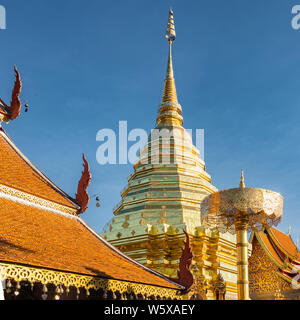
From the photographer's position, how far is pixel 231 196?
11047 millimetres

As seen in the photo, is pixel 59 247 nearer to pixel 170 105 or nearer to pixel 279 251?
pixel 279 251

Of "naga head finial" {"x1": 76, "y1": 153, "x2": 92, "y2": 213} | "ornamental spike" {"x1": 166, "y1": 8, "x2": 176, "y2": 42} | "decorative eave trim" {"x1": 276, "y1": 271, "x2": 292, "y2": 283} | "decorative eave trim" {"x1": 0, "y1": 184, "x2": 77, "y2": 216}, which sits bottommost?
"decorative eave trim" {"x1": 276, "y1": 271, "x2": 292, "y2": 283}

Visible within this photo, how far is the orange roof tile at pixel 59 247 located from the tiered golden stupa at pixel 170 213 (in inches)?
266

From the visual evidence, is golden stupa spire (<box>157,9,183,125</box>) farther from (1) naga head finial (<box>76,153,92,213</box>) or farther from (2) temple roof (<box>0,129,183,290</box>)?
(2) temple roof (<box>0,129,183,290</box>)

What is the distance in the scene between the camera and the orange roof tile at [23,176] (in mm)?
9883

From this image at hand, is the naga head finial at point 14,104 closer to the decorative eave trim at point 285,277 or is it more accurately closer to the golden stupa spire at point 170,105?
the decorative eave trim at point 285,277

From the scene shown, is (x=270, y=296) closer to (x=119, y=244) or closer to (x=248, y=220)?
(x=119, y=244)

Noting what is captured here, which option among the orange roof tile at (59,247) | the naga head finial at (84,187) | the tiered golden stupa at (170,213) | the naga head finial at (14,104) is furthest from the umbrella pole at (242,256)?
the naga head finial at (14,104)

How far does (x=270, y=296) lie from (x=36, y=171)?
12.8 metres

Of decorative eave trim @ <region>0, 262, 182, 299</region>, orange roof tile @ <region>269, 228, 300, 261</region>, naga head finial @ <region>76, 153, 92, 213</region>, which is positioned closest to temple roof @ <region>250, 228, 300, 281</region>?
orange roof tile @ <region>269, 228, 300, 261</region>

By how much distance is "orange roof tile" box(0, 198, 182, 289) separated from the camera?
766 centimetres

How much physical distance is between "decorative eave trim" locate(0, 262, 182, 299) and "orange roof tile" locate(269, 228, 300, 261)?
1301cm
